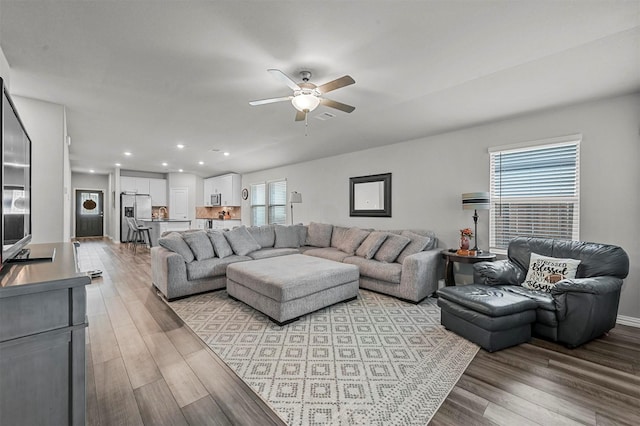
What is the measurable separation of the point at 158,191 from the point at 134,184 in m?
0.78

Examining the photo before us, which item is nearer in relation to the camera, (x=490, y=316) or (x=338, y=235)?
(x=490, y=316)

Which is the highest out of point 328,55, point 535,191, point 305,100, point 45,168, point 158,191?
point 328,55

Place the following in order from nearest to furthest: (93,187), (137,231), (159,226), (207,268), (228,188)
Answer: (207,268), (159,226), (137,231), (228,188), (93,187)

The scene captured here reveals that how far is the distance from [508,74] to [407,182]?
2.35m

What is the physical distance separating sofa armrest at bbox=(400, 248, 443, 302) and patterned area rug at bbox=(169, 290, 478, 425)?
0.19 m

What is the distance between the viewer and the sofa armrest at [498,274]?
3059 millimetres

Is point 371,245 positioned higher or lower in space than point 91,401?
higher

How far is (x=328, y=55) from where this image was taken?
8.02 ft

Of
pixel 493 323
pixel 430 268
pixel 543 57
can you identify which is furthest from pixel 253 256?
pixel 543 57

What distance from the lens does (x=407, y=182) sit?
4.93m

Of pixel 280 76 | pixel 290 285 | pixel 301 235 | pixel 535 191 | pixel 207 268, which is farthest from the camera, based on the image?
pixel 301 235

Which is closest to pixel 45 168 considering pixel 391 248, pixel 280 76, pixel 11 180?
pixel 11 180

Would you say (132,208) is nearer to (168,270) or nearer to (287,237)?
(287,237)

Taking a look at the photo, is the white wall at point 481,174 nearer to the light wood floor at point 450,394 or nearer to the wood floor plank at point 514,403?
the light wood floor at point 450,394
